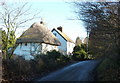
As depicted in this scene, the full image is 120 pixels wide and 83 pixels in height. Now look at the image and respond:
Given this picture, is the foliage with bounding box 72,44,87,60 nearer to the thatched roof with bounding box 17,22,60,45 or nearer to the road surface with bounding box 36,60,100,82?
the thatched roof with bounding box 17,22,60,45

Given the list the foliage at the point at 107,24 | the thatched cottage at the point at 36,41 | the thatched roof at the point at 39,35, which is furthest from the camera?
the thatched roof at the point at 39,35

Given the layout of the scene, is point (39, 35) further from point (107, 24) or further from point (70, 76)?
point (107, 24)

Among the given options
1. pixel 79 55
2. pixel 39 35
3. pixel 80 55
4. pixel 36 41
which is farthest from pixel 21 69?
pixel 80 55

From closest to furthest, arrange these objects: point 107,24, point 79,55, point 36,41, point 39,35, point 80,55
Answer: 1. point 107,24
2. point 36,41
3. point 39,35
4. point 79,55
5. point 80,55

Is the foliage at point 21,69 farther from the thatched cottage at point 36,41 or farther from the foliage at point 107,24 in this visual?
the thatched cottage at point 36,41

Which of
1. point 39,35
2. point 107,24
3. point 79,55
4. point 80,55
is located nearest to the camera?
point 107,24

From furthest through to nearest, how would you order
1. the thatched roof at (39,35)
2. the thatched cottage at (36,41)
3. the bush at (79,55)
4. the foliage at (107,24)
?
the bush at (79,55)
the thatched roof at (39,35)
the thatched cottage at (36,41)
the foliage at (107,24)

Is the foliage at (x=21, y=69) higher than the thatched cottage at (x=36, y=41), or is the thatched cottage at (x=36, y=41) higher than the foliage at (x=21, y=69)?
the thatched cottage at (x=36, y=41)

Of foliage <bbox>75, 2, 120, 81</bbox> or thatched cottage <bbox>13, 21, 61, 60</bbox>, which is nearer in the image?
foliage <bbox>75, 2, 120, 81</bbox>

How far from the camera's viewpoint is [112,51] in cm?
1013

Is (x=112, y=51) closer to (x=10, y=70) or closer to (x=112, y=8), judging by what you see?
(x=112, y=8)

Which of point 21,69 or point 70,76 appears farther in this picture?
point 21,69

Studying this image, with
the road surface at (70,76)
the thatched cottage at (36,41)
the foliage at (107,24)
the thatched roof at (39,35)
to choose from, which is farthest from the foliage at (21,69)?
the thatched roof at (39,35)

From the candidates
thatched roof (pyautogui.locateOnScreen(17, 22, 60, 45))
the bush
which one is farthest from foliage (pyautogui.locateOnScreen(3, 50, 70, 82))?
the bush
